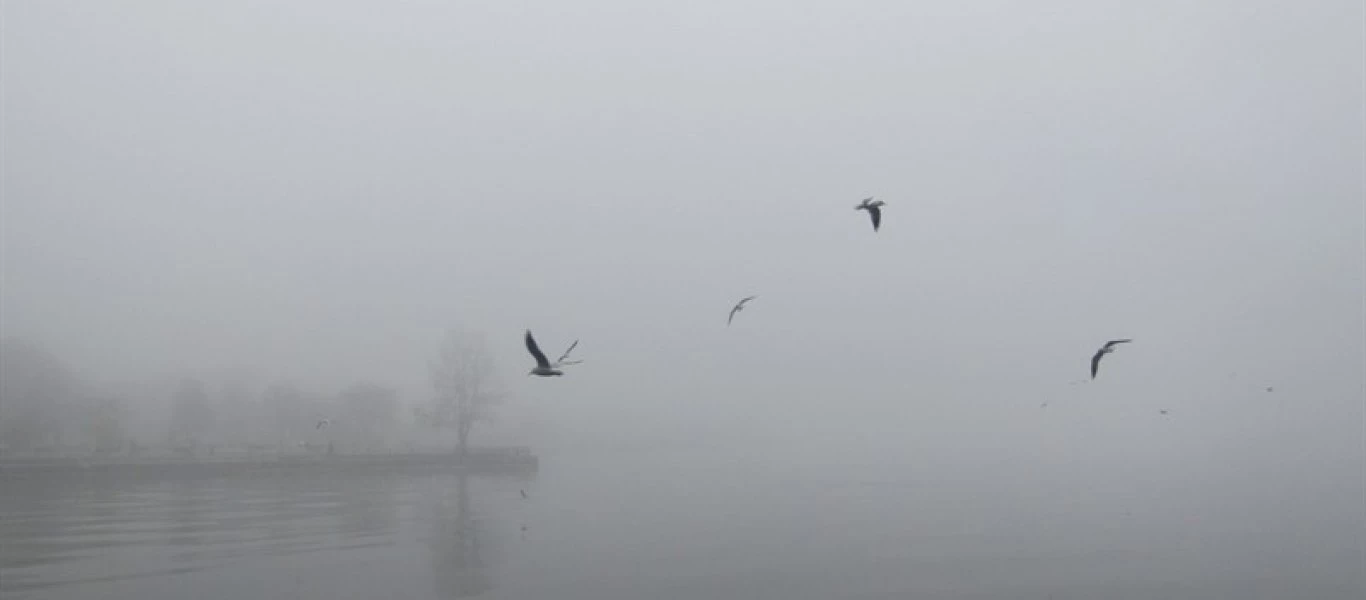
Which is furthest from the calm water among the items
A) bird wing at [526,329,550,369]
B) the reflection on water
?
bird wing at [526,329,550,369]

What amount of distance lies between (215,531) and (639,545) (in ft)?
48.3

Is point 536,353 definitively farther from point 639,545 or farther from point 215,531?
point 215,531

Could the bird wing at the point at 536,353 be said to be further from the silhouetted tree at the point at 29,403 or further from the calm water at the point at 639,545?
the silhouetted tree at the point at 29,403

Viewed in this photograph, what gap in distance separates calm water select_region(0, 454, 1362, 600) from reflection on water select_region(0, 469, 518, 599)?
0.12 metres

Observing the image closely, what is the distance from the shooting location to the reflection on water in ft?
78.5

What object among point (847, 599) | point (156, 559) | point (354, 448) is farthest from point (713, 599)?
point (354, 448)

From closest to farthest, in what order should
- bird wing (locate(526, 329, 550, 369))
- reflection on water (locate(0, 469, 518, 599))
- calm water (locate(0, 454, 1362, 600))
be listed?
bird wing (locate(526, 329, 550, 369)), calm water (locate(0, 454, 1362, 600)), reflection on water (locate(0, 469, 518, 599))

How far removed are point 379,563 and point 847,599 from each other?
1311 cm

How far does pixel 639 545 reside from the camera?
3200 centimetres

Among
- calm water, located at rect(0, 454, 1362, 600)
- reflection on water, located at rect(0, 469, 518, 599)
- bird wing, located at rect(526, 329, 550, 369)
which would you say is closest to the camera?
bird wing, located at rect(526, 329, 550, 369)

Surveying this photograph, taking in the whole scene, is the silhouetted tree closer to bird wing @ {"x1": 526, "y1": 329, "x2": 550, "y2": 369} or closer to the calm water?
the calm water

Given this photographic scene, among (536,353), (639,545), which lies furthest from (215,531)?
(536,353)

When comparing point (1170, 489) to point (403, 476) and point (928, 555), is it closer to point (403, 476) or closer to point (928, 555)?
point (928, 555)

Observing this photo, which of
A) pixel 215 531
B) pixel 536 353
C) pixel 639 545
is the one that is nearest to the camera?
pixel 536 353
